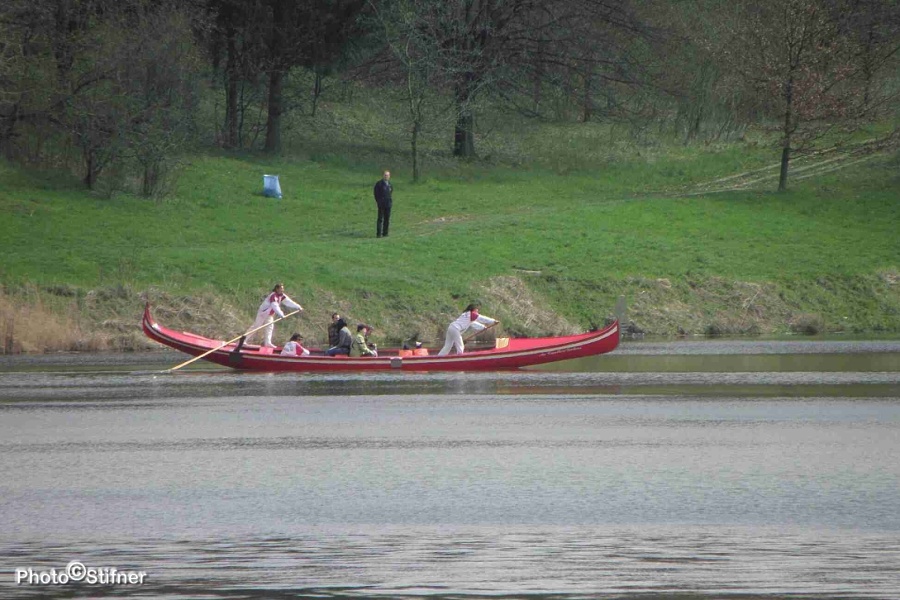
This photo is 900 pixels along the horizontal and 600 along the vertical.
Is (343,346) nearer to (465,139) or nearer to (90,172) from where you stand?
(90,172)

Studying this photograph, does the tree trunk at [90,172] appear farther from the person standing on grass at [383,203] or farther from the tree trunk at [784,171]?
the tree trunk at [784,171]

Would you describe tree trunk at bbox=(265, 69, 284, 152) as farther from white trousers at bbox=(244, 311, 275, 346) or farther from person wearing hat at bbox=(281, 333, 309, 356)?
person wearing hat at bbox=(281, 333, 309, 356)

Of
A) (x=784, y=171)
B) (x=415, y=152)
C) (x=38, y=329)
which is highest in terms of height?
(x=415, y=152)

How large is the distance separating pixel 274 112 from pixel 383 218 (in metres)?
13.9

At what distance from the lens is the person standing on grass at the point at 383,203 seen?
4253 cm

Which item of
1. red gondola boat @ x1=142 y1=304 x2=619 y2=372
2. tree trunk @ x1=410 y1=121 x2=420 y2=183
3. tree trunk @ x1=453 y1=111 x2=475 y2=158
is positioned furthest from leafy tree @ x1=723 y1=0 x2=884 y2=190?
red gondola boat @ x1=142 y1=304 x2=619 y2=372

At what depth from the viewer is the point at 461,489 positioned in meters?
14.6

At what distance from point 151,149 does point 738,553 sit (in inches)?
1478

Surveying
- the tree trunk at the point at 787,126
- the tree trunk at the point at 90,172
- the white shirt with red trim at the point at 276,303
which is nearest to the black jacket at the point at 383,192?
the tree trunk at the point at 90,172

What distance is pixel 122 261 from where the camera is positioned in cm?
3728

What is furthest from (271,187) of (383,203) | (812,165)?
(812,165)

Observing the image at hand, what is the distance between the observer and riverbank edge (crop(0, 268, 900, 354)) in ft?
112

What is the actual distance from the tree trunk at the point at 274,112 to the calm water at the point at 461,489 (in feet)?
101

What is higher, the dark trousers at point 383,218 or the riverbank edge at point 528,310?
the dark trousers at point 383,218
